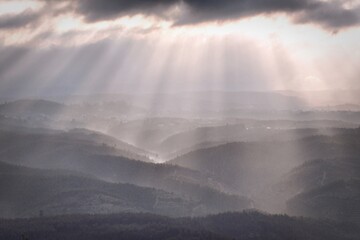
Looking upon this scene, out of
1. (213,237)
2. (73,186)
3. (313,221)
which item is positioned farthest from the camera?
(73,186)

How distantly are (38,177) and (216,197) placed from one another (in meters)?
58.3

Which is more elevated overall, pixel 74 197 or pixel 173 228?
pixel 173 228

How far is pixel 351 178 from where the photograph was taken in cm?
17762

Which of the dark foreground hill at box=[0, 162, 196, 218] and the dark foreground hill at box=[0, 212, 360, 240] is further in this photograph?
the dark foreground hill at box=[0, 162, 196, 218]

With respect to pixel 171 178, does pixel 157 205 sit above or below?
above

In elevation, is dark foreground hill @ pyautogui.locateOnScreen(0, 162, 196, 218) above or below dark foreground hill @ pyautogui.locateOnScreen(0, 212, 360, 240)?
below

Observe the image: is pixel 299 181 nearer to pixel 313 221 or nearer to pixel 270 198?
pixel 270 198

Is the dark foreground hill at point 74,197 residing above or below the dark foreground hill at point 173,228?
below

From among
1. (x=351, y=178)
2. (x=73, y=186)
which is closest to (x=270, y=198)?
(x=351, y=178)

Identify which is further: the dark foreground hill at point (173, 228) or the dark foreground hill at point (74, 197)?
the dark foreground hill at point (74, 197)

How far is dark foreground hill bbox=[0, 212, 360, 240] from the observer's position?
106125 millimetres

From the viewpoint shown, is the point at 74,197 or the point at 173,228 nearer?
the point at 173,228

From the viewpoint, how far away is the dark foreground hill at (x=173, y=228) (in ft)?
348

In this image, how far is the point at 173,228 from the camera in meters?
109
